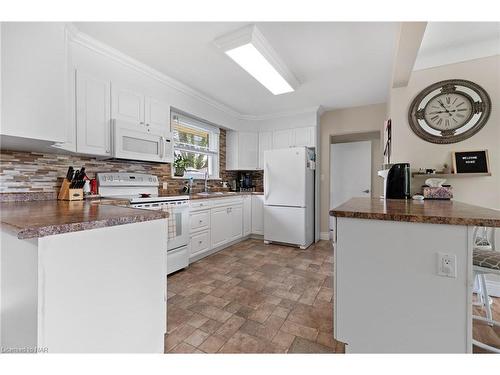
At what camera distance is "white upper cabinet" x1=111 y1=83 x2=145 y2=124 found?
2.42 meters

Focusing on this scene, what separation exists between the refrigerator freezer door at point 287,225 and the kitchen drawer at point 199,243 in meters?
1.17

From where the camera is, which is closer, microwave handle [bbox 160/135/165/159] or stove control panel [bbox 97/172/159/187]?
stove control panel [bbox 97/172/159/187]

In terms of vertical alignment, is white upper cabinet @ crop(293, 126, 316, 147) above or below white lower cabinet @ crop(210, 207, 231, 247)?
above

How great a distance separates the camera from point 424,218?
A: 111cm

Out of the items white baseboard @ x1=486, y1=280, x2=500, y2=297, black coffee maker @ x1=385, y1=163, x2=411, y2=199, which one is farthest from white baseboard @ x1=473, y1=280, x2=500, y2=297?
black coffee maker @ x1=385, y1=163, x2=411, y2=199

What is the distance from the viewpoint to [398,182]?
7.25 ft

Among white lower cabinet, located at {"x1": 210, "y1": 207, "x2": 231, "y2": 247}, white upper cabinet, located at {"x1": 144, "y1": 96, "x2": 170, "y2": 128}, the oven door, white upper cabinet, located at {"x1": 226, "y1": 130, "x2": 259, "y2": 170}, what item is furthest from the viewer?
white upper cabinet, located at {"x1": 226, "y1": 130, "x2": 259, "y2": 170}

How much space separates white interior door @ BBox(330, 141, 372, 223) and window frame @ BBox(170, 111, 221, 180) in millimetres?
2390

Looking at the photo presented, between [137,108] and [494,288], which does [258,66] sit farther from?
[494,288]

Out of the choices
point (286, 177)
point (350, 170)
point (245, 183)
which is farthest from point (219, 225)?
point (350, 170)

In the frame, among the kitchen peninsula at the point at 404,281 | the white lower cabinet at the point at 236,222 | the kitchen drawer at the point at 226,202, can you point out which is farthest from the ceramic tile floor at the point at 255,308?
the kitchen drawer at the point at 226,202

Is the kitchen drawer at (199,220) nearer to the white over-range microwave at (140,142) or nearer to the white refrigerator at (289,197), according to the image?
the white over-range microwave at (140,142)

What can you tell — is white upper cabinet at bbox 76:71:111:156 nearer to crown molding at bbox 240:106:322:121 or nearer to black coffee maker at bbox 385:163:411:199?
crown molding at bbox 240:106:322:121

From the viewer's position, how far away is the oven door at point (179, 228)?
257 centimetres
